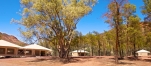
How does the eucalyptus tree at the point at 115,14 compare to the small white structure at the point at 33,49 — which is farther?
the small white structure at the point at 33,49

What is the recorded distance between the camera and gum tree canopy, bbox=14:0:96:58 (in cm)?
2992

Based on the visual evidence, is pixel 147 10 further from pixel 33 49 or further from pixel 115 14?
pixel 33 49

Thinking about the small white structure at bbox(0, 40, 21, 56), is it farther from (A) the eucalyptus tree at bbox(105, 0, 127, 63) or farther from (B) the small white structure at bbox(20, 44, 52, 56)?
(A) the eucalyptus tree at bbox(105, 0, 127, 63)

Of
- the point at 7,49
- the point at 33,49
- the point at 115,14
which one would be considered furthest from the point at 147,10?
the point at 33,49

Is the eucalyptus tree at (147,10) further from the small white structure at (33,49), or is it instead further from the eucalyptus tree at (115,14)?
the small white structure at (33,49)

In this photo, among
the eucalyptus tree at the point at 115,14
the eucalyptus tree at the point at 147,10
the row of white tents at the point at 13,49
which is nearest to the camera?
the eucalyptus tree at the point at 115,14

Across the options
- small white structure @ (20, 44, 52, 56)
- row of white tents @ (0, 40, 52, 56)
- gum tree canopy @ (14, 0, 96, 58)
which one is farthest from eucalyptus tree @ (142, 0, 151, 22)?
small white structure @ (20, 44, 52, 56)

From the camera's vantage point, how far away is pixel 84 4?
33.3 m

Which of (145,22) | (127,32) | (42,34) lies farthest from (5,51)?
(145,22)

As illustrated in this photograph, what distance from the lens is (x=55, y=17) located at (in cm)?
3138

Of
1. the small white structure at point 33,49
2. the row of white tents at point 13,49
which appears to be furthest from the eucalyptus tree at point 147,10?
the small white structure at point 33,49

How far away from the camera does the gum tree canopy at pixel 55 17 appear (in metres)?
29.9

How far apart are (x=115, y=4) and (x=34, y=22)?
12430 mm

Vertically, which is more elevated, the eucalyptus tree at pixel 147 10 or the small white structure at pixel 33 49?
the eucalyptus tree at pixel 147 10
